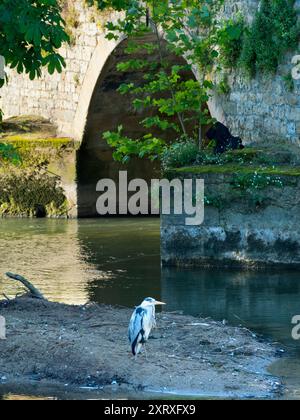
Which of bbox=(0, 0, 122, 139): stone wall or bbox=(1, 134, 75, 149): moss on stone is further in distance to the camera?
bbox=(1, 134, 75, 149): moss on stone

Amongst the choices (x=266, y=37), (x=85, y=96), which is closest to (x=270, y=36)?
(x=266, y=37)

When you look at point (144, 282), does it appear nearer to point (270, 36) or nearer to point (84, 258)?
point (84, 258)

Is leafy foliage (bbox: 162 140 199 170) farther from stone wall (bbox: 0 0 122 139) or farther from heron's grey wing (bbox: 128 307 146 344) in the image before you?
heron's grey wing (bbox: 128 307 146 344)

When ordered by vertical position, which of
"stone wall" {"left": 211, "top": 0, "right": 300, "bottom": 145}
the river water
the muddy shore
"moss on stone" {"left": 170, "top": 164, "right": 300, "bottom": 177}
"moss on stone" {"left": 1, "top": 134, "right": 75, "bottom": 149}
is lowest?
the muddy shore

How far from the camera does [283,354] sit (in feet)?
31.9

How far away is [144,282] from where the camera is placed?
13.1 meters

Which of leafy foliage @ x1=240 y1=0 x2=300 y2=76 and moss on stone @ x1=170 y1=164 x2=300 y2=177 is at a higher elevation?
leafy foliage @ x1=240 y1=0 x2=300 y2=76

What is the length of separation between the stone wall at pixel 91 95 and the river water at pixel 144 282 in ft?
5.98

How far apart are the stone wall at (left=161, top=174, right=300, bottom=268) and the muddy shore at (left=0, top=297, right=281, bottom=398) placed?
2.82 metres

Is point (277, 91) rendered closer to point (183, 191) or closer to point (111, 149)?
point (183, 191)

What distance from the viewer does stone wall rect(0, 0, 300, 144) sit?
1445cm

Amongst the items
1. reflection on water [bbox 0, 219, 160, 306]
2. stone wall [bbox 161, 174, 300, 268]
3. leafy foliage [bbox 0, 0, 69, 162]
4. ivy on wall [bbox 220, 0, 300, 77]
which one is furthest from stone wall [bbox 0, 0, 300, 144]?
leafy foliage [bbox 0, 0, 69, 162]

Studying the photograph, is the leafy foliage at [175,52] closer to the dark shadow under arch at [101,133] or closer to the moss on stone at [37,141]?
the dark shadow under arch at [101,133]
